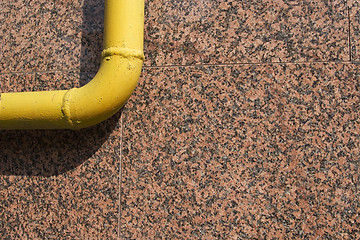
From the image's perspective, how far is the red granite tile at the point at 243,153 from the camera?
1.87m

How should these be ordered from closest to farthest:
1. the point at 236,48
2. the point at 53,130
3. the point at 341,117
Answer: the point at 341,117
the point at 236,48
the point at 53,130

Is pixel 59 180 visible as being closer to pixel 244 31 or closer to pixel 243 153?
pixel 243 153

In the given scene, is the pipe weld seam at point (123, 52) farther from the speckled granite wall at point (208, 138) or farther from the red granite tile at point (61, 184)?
the red granite tile at point (61, 184)

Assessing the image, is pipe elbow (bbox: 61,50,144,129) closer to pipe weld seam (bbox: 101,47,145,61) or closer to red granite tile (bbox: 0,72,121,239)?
pipe weld seam (bbox: 101,47,145,61)

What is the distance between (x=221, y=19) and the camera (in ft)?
6.93

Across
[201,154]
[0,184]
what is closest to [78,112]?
[201,154]

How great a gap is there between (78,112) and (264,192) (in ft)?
4.30

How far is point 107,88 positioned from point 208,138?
74 cm

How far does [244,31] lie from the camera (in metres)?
2.07

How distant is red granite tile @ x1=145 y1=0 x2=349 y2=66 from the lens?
198cm

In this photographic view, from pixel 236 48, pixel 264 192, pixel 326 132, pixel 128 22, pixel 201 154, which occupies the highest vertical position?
pixel 128 22

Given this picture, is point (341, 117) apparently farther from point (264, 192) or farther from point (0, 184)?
point (0, 184)

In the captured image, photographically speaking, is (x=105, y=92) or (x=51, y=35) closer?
(x=105, y=92)

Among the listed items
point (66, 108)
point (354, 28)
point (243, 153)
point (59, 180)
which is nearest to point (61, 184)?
point (59, 180)
